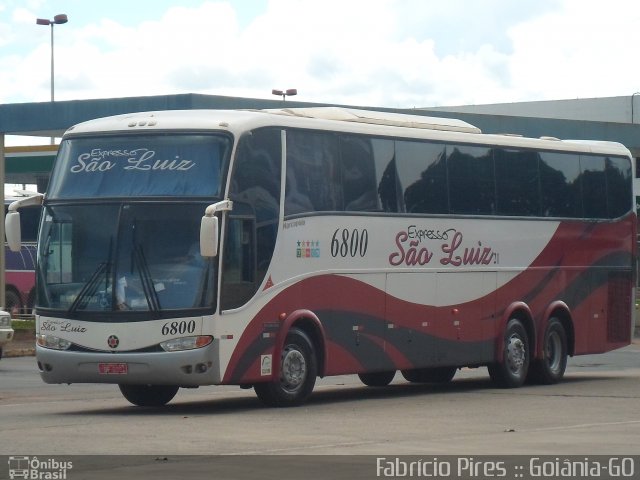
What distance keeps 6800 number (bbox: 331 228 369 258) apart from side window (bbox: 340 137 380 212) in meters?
0.32

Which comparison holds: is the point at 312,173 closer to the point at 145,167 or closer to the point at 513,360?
the point at 145,167

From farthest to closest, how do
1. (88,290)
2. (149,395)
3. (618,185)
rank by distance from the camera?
1. (618,185)
2. (149,395)
3. (88,290)

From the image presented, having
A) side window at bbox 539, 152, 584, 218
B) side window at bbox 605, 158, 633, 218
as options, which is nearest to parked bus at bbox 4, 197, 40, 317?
side window at bbox 605, 158, 633, 218

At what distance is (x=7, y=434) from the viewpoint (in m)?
14.5

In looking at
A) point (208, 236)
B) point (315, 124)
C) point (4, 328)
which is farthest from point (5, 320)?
point (208, 236)

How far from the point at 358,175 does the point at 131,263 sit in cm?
391

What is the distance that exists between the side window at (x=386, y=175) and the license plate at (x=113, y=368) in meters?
4.87

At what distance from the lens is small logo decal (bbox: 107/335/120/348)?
17109 mm

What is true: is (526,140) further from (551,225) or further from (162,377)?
(162,377)

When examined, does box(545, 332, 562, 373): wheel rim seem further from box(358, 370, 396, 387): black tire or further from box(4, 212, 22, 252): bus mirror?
box(4, 212, 22, 252): bus mirror

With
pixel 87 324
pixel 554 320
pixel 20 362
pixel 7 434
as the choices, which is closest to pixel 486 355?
pixel 554 320

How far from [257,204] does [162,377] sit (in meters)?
2.42

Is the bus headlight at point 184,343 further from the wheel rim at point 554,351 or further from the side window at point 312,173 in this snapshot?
the wheel rim at point 554,351

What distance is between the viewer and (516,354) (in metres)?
22.9
